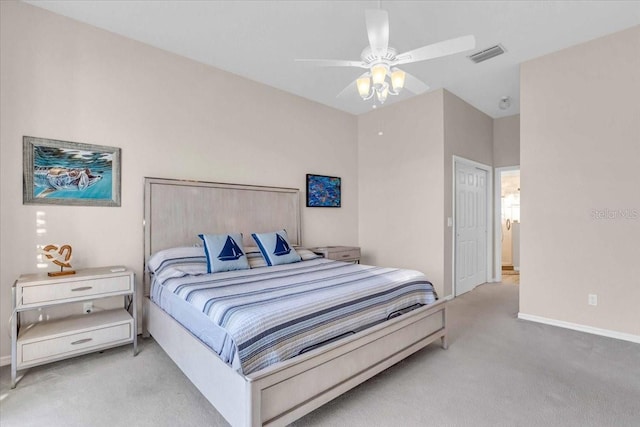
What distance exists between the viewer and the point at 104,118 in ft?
9.75

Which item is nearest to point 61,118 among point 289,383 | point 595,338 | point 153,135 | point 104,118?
point 104,118

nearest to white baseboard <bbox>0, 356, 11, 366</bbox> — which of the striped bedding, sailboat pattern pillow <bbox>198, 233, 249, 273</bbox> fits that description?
the striped bedding

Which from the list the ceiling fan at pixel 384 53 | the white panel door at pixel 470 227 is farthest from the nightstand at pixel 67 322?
the white panel door at pixel 470 227

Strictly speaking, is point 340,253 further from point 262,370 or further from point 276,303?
point 262,370

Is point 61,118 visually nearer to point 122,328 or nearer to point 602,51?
point 122,328

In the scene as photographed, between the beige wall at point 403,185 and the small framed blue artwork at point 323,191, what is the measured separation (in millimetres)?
557

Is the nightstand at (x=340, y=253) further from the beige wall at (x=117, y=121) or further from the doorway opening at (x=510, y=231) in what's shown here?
the doorway opening at (x=510, y=231)

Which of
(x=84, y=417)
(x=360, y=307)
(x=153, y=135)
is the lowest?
(x=84, y=417)

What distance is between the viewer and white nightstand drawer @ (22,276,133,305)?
2258 millimetres

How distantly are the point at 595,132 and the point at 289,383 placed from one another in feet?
12.2

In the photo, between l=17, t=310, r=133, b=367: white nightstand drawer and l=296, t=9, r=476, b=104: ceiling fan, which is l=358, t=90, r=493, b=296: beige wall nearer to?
l=296, t=9, r=476, b=104: ceiling fan

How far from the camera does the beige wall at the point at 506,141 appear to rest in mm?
5285

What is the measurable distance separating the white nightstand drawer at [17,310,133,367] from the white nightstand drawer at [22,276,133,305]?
0.85 feet

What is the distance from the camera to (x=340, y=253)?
14.5 feet
